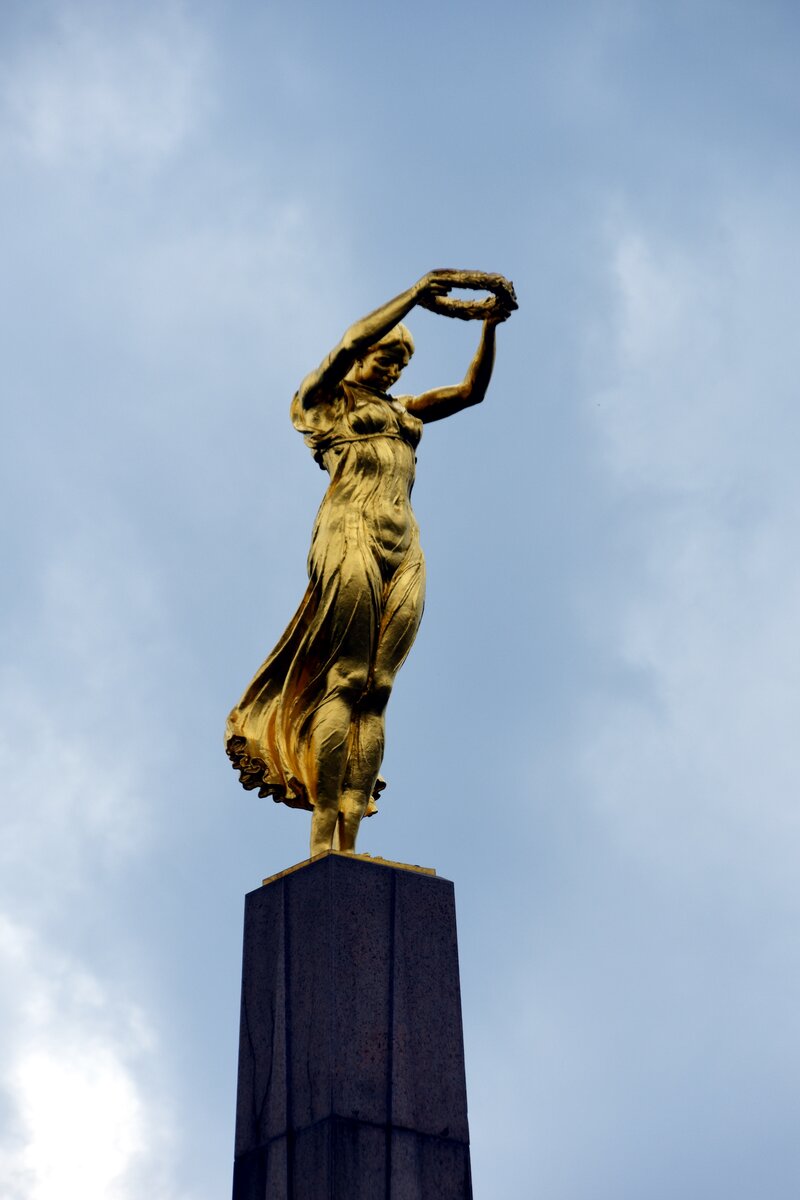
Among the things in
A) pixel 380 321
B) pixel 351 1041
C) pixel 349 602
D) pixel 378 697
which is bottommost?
pixel 351 1041

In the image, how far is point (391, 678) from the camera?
13.5 meters

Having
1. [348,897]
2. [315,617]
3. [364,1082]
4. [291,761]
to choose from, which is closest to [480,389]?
[315,617]

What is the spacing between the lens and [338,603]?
→ 1337 centimetres

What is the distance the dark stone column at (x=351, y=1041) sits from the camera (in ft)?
38.1

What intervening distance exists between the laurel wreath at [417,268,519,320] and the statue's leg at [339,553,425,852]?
71.0 inches

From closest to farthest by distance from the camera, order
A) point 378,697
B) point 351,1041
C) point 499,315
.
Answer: point 351,1041 < point 378,697 < point 499,315

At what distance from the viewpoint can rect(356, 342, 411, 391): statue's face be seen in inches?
554

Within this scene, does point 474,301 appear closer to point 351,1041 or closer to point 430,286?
point 430,286

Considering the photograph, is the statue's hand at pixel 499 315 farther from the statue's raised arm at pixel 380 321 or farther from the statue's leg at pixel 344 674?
the statue's leg at pixel 344 674

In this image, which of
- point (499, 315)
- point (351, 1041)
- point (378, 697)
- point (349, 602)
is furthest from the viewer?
point (499, 315)

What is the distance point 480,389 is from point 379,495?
1.44 meters

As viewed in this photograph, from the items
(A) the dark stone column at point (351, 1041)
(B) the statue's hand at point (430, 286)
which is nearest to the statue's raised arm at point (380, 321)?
(B) the statue's hand at point (430, 286)

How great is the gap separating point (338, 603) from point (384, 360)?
1925 millimetres

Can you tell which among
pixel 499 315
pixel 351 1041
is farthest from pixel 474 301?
pixel 351 1041
